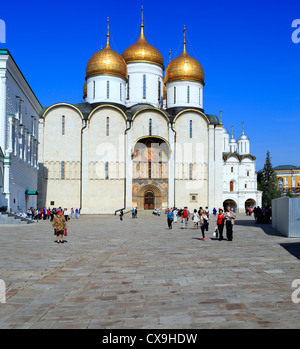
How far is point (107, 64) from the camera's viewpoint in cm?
4634

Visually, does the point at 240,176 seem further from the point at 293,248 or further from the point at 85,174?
the point at 293,248

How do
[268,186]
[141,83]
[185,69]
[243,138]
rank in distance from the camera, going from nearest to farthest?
[185,69] → [141,83] → [268,186] → [243,138]

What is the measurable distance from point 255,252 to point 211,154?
113 ft

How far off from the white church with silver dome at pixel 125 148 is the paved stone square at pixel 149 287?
3051cm

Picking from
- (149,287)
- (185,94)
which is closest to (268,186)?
(185,94)

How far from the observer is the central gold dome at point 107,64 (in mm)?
46406

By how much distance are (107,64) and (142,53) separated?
5076 mm

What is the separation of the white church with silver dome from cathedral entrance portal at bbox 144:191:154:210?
0.35ft

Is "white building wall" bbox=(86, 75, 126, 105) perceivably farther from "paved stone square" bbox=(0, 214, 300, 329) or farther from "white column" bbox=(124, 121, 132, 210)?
"paved stone square" bbox=(0, 214, 300, 329)

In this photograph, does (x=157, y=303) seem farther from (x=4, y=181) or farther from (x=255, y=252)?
(x=4, y=181)

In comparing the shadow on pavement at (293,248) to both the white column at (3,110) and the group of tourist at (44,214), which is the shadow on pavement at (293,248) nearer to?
the group of tourist at (44,214)

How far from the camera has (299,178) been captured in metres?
102

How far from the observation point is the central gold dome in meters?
46.4
